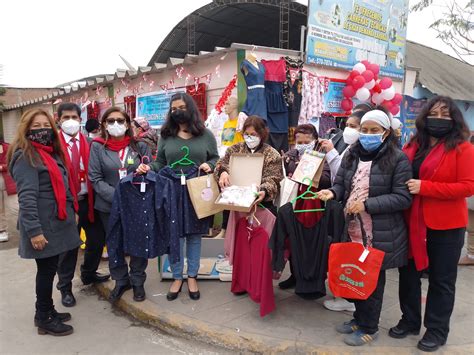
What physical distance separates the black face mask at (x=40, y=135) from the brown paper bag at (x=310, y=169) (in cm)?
206

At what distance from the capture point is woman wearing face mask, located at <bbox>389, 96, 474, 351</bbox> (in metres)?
2.64

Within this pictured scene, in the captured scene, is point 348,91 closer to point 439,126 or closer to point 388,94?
point 388,94

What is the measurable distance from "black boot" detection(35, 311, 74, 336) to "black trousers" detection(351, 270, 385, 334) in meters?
2.43

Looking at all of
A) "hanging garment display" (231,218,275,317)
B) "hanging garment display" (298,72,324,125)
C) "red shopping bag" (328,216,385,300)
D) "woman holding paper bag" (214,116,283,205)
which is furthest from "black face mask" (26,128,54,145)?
"hanging garment display" (298,72,324,125)

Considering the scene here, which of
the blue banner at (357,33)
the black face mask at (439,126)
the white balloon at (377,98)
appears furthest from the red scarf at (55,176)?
the white balloon at (377,98)

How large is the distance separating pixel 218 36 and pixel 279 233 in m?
12.2

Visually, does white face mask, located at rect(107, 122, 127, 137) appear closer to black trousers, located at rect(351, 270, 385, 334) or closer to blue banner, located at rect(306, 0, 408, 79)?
black trousers, located at rect(351, 270, 385, 334)

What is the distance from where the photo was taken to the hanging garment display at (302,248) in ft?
10.6

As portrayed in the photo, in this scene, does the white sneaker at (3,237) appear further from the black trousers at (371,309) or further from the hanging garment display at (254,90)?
the black trousers at (371,309)

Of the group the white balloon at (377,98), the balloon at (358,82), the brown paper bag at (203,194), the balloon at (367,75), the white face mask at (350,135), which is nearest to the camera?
the white face mask at (350,135)

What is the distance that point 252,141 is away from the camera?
3.52m

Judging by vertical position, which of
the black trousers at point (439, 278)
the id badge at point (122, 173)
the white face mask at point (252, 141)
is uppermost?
the white face mask at point (252, 141)

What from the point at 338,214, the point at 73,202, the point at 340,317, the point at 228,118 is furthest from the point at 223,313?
the point at 228,118

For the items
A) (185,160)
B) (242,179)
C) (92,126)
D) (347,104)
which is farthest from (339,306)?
(92,126)
